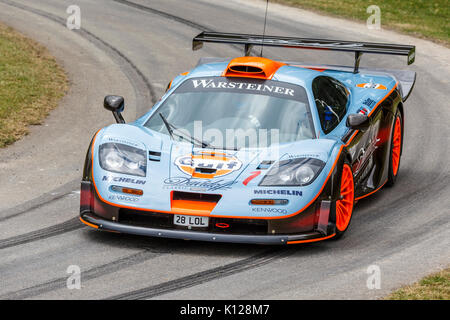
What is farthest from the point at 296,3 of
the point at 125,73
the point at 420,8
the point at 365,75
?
the point at 365,75

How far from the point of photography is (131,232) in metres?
7.68

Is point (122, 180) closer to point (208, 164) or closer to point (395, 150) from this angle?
point (208, 164)

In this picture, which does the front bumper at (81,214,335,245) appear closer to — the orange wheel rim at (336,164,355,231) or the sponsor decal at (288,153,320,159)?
the orange wheel rim at (336,164,355,231)

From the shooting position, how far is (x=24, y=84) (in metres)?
13.9

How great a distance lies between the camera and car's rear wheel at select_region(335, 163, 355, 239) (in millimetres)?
8094

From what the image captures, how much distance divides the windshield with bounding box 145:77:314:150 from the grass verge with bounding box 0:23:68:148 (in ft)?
10.8

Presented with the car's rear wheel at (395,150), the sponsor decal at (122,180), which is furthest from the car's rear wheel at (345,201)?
the car's rear wheel at (395,150)

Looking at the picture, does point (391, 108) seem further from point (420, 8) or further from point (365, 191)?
point (420, 8)

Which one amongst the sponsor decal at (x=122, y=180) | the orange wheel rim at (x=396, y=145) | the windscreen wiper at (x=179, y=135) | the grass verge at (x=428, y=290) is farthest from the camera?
Result: the orange wheel rim at (x=396, y=145)

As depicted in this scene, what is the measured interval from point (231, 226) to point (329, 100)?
2.28 meters

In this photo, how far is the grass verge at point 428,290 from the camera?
6.62m

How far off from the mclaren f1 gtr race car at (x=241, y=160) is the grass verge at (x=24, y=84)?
3.23 metres

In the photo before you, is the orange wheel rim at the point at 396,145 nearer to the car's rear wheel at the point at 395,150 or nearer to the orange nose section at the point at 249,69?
the car's rear wheel at the point at 395,150

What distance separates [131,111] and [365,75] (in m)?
3.76
